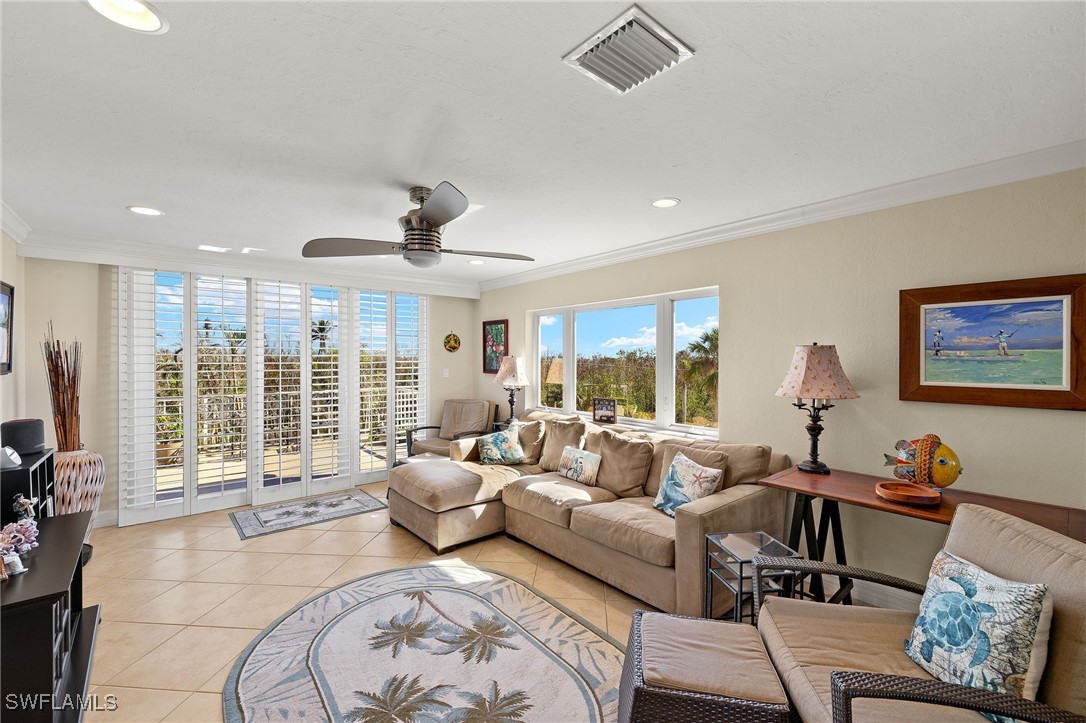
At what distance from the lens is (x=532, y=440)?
4.58 metres

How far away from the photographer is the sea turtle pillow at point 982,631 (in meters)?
1.35

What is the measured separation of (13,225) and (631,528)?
15.1ft

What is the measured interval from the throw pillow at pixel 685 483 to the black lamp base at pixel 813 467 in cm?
45

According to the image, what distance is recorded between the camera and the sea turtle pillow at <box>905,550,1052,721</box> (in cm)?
135

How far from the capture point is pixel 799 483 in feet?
8.71

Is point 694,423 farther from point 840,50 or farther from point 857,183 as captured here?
point 840,50

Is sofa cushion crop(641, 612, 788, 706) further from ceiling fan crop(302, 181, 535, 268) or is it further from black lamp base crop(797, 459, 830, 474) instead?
ceiling fan crop(302, 181, 535, 268)

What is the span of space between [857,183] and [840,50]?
139 centimetres

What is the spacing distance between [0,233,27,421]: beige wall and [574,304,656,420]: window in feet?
14.4

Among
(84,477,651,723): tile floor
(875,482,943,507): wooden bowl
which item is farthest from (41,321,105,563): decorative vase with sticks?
(875,482,943,507): wooden bowl

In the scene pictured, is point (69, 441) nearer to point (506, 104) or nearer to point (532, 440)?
point (532, 440)

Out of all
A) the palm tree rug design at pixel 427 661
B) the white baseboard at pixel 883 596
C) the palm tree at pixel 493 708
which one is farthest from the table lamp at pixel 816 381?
the palm tree at pixel 493 708

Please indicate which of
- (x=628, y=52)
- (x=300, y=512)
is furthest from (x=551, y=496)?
(x=628, y=52)

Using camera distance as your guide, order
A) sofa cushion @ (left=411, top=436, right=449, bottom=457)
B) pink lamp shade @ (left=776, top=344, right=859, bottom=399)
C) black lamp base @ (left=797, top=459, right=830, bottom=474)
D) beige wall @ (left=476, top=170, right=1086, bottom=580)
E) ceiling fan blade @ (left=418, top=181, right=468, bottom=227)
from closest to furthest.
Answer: ceiling fan blade @ (left=418, top=181, right=468, bottom=227)
beige wall @ (left=476, top=170, right=1086, bottom=580)
pink lamp shade @ (left=776, top=344, right=859, bottom=399)
black lamp base @ (left=797, top=459, right=830, bottom=474)
sofa cushion @ (left=411, top=436, right=449, bottom=457)
